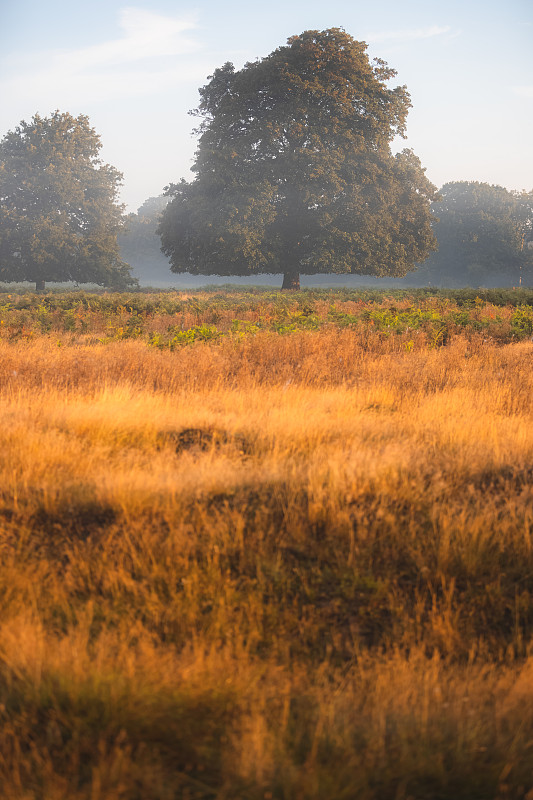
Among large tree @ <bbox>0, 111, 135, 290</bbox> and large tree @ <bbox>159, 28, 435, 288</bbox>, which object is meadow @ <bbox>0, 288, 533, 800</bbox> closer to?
large tree @ <bbox>159, 28, 435, 288</bbox>

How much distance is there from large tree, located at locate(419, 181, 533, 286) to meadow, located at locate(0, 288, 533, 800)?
53302 millimetres

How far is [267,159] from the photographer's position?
101ft

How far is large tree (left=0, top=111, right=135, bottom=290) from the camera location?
37188 mm

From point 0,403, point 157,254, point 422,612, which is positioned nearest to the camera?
point 422,612

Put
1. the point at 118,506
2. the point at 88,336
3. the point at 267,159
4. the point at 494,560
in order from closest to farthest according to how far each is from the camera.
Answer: the point at 494,560 < the point at 118,506 < the point at 88,336 < the point at 267,159

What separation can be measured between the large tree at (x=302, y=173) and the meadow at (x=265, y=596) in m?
24.5

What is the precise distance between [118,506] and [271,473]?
3.82 ft

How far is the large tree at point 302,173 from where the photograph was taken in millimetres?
29750

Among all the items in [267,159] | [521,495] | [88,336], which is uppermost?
[267,159]

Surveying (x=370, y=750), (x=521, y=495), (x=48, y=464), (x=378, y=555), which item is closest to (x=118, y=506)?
(x=48, y=464)

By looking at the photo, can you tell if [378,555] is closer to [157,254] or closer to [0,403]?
[0,403]

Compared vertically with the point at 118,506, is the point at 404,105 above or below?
above

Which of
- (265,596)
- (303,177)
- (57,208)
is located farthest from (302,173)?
(265,596)

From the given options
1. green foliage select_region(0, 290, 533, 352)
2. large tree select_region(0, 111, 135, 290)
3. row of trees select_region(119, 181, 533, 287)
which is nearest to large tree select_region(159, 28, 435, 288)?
large tree select_region(0, 111, 135, 290)
